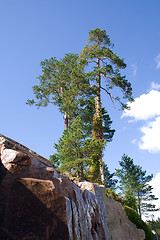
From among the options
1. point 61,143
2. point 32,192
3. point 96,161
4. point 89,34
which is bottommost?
point 32,192

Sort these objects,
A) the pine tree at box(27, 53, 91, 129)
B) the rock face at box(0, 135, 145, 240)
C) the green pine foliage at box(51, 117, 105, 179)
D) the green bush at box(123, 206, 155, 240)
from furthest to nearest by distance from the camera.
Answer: the pine tree at box(27, 53, 91, 129) → the green pine foliage at box(51, 117, 105, 179) → the green bush at box(123, 206, 155, 240) → the rock face at box(0, 135, 145, 240)

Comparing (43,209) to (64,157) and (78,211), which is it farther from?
(64,157)

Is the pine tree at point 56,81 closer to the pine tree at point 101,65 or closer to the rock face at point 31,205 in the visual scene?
the pine tree at point 101,65

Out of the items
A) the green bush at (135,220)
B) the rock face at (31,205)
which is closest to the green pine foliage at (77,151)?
the green bush at (135,220)

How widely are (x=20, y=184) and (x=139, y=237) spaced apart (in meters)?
11.2

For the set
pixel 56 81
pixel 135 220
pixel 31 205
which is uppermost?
pixel 56 81

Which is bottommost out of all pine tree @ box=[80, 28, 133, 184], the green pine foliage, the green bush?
the green bush

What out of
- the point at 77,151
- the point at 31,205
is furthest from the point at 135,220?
the point at 31,205

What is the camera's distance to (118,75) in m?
21.1

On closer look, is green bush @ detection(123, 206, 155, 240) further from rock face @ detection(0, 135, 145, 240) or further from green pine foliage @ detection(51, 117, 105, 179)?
rock face @ detection(0, 135, 145, 240)

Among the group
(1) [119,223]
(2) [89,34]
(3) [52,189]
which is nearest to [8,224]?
(3) [52,189]

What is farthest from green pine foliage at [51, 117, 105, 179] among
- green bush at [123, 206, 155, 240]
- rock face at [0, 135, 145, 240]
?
rock face at [0, 135, 145, 240]

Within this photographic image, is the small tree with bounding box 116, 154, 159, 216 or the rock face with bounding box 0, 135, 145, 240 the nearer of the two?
the rock face with bounding box 0, 135, 145, 240

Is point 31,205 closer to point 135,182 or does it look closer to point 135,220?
point 135,220
